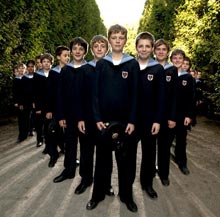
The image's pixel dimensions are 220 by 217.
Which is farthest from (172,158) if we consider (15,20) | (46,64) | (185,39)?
(185,39)

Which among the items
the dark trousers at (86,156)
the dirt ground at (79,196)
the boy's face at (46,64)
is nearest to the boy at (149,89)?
the dirt ground at (79,196)

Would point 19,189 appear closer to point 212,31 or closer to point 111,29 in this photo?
point 111,29

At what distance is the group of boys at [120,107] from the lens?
4359 mm

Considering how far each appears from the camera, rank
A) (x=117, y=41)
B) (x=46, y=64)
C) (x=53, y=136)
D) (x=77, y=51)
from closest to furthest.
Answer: (x=117, y=41), (x=77, y=51), (x=53, y=136), (x=46, y=64)

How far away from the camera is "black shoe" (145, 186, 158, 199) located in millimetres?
5052

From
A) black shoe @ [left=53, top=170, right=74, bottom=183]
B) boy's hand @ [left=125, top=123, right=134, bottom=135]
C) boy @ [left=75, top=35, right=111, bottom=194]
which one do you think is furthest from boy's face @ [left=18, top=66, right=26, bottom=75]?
boy's hand @ [left=125, top=123, right=134, bottom=135]

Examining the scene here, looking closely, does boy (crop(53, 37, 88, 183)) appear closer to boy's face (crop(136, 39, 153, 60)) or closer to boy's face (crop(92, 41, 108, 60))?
boy's face (crop(92, 41, 108, 60))

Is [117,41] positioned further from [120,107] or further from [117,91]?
[120,107]

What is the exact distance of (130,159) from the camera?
456 centimetres

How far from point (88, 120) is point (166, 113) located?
131 cm

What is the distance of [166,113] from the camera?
549 cm

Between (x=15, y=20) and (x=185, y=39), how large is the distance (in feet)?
26.9

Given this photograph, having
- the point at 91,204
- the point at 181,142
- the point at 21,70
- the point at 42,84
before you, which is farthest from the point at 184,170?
the point at 21,70

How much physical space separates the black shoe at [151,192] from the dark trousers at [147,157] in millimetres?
87
